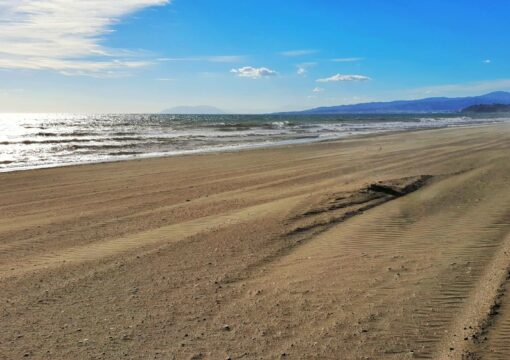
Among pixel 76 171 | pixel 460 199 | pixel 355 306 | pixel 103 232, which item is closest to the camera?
pixel 355 306

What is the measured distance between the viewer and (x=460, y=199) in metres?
10.5

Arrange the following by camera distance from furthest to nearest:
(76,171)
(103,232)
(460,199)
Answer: (76,171) → (460,199) → (103,232)

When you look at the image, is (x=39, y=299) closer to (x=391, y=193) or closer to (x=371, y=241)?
(x=371, y=241)

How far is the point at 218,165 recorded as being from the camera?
60.9 ft

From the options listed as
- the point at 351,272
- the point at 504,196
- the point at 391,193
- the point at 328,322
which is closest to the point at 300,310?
the point at 328,322

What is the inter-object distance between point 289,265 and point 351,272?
0.86 m

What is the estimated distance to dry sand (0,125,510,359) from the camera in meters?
4.37

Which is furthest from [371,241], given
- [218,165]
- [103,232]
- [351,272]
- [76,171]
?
[76,171]

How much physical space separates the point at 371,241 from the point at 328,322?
3051 mm

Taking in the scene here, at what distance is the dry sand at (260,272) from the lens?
4367mm

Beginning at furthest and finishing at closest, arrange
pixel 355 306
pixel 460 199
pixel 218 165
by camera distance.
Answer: pixel 218 165
pixel 460 199
pixel 355 306

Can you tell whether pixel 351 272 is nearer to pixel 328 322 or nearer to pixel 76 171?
pixel 328 322

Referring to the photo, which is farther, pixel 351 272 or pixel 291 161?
pixel 291 161

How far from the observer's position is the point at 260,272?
245 inches
